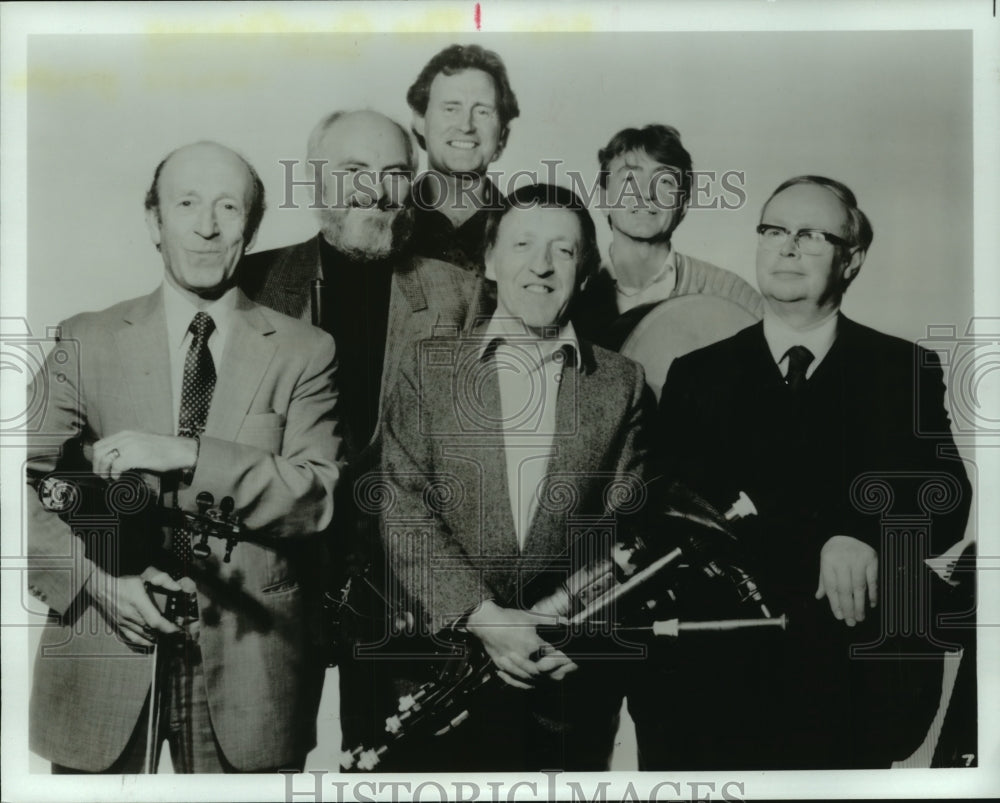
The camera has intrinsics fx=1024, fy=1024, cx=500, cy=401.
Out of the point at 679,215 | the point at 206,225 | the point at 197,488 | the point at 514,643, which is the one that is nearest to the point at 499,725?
the point at 514,643

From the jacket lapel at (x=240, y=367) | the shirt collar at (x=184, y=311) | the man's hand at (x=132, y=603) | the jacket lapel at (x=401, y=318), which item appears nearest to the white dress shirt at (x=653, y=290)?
the jacket lapel at (x=401, y=318)

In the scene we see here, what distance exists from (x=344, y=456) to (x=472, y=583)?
66cm

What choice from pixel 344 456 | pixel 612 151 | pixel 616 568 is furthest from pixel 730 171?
pixel 344 456

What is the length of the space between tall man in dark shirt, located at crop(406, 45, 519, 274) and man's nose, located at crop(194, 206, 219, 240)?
0.74 meters

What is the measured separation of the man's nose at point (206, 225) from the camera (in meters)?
3.78

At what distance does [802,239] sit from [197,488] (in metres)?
2.43

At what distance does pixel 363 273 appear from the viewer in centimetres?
379

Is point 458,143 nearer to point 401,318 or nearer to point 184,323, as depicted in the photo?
point 401,318

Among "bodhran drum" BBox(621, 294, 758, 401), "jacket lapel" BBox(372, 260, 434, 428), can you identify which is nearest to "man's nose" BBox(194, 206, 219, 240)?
"jacket lapel" BBox(372, 260, 434, 428)

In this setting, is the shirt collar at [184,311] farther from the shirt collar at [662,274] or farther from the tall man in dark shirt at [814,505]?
the tall man in dark shirt at [814,505]

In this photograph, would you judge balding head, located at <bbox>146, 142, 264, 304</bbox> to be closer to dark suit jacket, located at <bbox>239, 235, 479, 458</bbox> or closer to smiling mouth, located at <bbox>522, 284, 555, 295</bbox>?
dark suit jacket, located at <bbox>239, 235, 479, 458</bbox>

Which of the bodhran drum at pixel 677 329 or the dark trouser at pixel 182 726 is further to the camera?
the bodhran drum at pixel 677 329

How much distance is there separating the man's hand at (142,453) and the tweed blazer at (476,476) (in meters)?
0.72

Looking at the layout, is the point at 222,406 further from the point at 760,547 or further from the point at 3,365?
the point at 760,547
